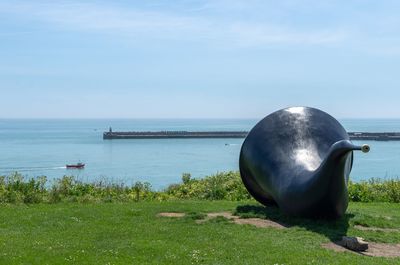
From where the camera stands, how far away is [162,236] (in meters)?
10.5

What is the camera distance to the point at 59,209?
547 inches

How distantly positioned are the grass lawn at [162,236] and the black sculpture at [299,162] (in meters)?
0.40

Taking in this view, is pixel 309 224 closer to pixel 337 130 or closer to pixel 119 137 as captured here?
pixel 337 130

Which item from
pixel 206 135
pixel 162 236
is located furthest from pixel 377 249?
pixel 206 135

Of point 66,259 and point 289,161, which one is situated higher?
point 289,161

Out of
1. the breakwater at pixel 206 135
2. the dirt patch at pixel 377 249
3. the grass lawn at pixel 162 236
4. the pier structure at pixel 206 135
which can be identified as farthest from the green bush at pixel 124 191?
the pier structure at pixel 206 135

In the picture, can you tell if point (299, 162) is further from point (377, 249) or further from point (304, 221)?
point (377, 249)

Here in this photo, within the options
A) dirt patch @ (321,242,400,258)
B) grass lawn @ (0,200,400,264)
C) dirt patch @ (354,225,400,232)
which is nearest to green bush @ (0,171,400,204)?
grass lawn @ (0,200,400,264)

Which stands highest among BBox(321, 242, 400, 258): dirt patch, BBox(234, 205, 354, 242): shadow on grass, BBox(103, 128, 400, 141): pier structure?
BBox(234, 205, 354, 242): shadow on grass

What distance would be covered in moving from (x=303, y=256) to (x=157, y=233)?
2976 mm

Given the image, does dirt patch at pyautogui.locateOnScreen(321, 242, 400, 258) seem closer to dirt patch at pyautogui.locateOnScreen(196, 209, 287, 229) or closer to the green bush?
dirt patch at pyautogui.locateOnScreen(196, 209, 287, 229)

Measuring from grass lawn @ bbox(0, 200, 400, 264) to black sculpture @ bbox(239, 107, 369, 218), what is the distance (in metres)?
0.40

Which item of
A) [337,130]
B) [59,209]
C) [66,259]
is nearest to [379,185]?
[337,130]

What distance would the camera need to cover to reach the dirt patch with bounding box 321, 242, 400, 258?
31.2 ft
